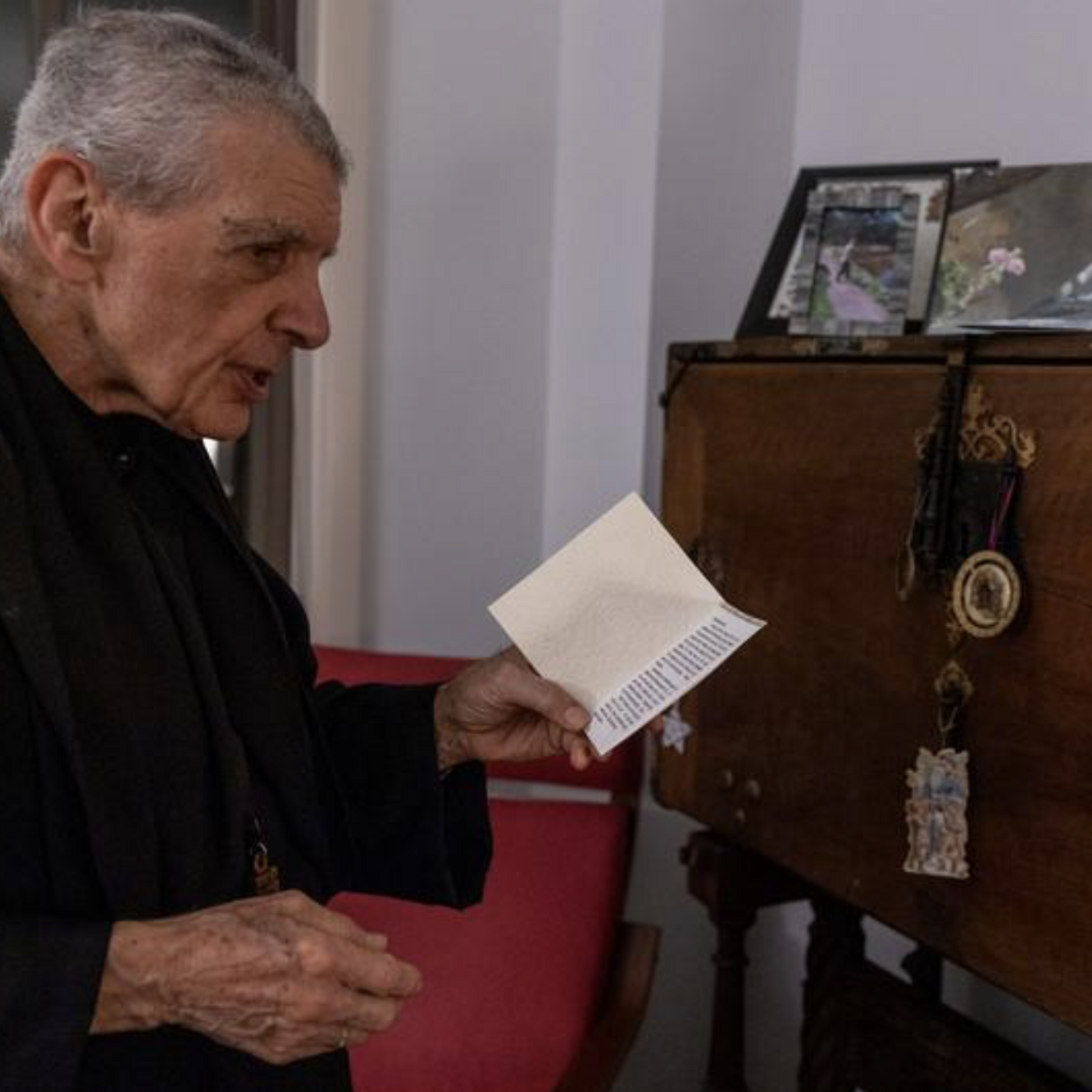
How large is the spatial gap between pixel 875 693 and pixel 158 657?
640 mm

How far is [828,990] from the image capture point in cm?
174

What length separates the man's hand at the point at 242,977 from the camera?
788mm

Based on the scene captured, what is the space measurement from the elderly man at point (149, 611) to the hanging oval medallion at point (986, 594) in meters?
0.33

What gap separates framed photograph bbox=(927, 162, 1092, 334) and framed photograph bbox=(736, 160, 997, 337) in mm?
266

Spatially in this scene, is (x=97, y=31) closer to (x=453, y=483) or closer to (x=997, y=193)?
(x=997, y=193)

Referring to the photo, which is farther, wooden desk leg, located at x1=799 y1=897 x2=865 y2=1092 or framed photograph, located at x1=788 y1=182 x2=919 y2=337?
wooden desk leg, located at x1=799 y1=897 x2=865 y2=1092

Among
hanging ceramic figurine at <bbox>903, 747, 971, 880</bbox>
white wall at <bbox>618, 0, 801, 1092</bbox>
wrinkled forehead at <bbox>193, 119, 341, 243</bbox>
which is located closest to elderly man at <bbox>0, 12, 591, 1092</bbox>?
wrinkled forehead at <bbox>193, 119, 341, 243</bbox>

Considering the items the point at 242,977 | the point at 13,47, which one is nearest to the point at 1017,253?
the point at 242,977

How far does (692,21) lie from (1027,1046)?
60.6 inches

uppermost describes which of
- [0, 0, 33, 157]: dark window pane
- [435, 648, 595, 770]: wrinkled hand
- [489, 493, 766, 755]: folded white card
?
[0, 0, 33, 157]: dark window pane

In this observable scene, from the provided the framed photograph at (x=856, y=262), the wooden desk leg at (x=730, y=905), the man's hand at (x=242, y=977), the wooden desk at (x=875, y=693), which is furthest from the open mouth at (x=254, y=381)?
the wooden desk leg at (x=730, y=905)

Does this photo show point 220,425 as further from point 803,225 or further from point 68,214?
point 803,225

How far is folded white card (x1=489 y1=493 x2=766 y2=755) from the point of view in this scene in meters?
0.99

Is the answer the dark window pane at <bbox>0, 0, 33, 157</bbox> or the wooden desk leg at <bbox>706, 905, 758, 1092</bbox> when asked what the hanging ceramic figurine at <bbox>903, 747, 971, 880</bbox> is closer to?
the wooden desk leg at <bbox>706, 905, 758, 1092</bbox>
